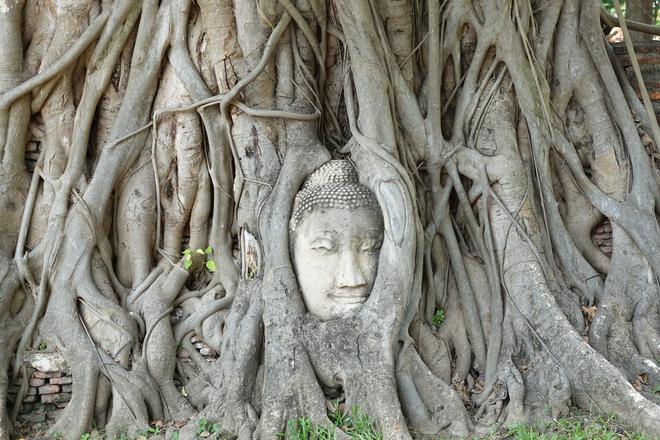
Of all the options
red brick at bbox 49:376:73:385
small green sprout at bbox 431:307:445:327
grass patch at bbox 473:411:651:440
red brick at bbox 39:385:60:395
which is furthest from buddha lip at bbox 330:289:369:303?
red brick at bbox 39:385:60:395

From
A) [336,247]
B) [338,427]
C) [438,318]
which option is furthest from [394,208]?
[338,427]

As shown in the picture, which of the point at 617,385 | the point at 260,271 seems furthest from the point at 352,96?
the point at 617,385

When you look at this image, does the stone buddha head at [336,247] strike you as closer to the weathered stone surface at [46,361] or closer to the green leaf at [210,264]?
the green leaf at [210,264]

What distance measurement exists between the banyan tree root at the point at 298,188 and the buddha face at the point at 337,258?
80 mm

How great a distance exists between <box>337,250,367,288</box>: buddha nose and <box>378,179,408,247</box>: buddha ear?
243 mm

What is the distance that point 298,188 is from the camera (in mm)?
4102

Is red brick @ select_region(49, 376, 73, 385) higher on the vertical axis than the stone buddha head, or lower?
lower

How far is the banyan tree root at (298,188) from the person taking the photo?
3.83 meters

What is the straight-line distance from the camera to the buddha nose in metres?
3.75

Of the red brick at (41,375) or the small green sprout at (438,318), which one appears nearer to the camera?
the red brick at (41,375)

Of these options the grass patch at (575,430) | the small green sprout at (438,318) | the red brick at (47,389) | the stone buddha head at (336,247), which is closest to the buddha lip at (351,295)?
the stone buddha head at (336,247)

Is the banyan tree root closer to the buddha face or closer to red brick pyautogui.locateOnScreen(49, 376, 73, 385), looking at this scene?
the buddha face

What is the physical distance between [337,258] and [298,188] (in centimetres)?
53

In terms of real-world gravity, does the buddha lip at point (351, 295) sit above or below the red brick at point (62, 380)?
above
